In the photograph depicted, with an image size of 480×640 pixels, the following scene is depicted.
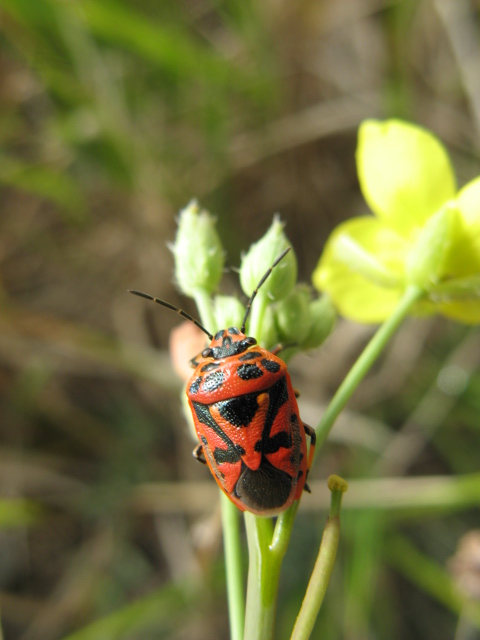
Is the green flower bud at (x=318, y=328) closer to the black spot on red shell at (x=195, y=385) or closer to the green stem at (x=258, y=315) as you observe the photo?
the green stem at (x=258, y=315)

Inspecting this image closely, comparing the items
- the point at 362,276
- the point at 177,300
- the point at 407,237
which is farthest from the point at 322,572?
the point at 177,300

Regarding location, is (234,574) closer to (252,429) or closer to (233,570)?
(233,570)

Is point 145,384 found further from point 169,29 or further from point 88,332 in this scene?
point 169,29

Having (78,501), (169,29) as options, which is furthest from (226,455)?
(169,29)

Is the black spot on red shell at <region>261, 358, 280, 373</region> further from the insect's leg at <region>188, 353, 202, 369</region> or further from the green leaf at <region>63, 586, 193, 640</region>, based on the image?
the green leaf at <region>63, 586, 193, 640</region>

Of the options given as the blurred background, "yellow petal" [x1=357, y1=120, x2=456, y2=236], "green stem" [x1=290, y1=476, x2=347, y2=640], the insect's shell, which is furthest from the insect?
the blurred background

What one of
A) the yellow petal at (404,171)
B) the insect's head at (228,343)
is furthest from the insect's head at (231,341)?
the yellow petal at (404,171)
